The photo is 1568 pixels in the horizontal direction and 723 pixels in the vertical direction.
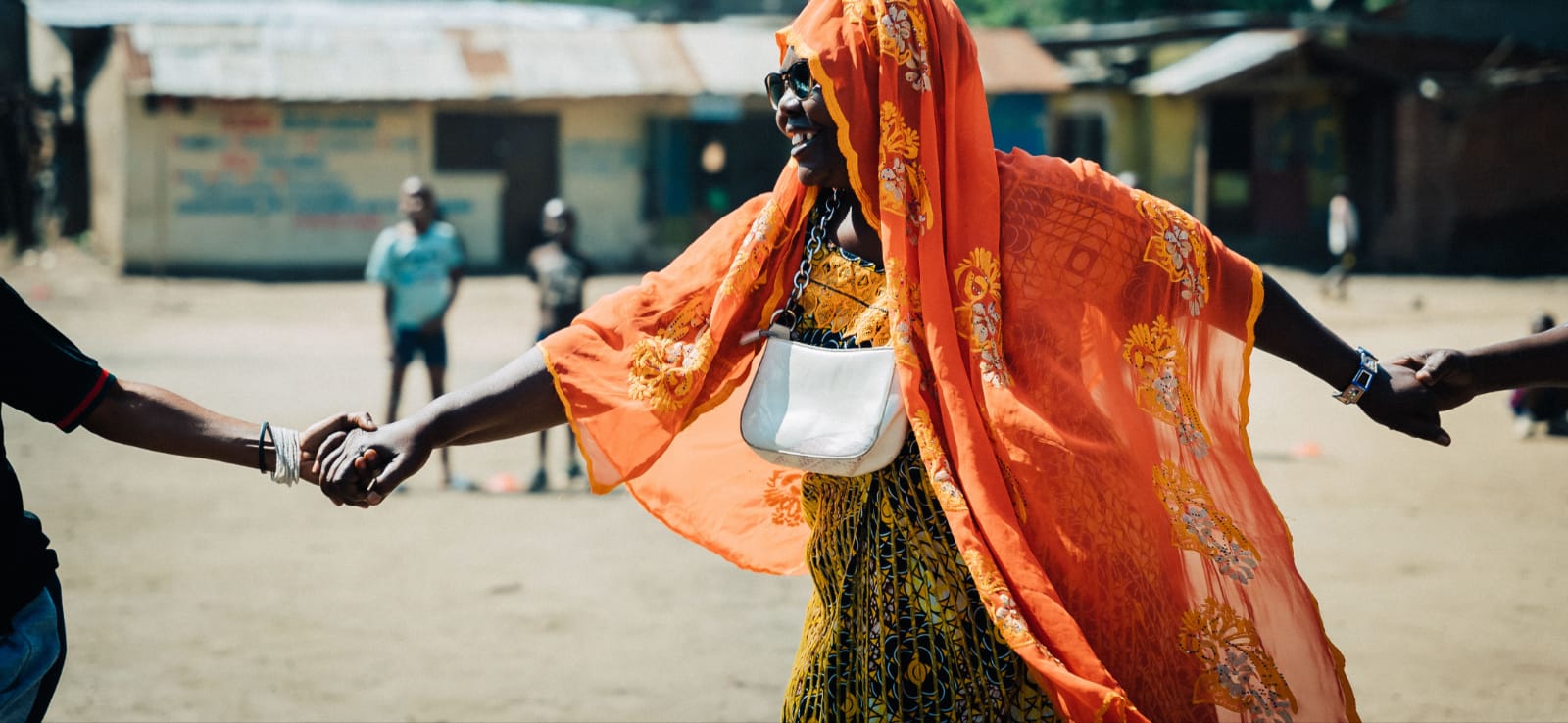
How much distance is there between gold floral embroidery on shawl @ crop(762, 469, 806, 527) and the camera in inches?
133

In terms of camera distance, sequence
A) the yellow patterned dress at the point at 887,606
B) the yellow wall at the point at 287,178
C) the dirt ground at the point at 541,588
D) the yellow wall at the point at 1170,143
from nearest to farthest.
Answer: the yellow patterned dress at the point at 887,606
the dirt ground at the point at 541,588
the yellow wall at the point at 287,178
the yellow wall at the point at 1170,143

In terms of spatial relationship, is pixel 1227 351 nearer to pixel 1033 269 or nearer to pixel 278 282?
pixel 1033 269

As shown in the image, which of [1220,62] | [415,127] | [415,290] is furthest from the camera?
[1220,62]

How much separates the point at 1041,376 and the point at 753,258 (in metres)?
0.65

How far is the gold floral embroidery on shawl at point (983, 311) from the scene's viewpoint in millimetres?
2789

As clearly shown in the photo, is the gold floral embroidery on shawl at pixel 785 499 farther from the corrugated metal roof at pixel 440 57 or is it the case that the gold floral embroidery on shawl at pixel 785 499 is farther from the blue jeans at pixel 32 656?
the corrugated metal roof at pixel 440 57

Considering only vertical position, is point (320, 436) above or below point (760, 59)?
below

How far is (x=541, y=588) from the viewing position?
6691mm

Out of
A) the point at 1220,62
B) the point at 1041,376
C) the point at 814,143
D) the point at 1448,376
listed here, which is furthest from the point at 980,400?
the point at 1220,62

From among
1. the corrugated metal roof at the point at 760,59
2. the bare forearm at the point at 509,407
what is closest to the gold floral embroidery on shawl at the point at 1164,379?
the bare forearm at the point at 509,407

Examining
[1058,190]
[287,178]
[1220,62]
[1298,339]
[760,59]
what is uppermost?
[1220,62]

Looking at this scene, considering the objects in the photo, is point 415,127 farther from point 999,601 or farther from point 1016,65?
point 999,601

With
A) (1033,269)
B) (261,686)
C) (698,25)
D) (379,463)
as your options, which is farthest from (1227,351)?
(698,25)

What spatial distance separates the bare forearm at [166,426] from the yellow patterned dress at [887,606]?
1.18m
